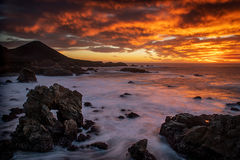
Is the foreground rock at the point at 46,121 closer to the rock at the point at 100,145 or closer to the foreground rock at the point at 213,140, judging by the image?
the rock at the point at 100,145

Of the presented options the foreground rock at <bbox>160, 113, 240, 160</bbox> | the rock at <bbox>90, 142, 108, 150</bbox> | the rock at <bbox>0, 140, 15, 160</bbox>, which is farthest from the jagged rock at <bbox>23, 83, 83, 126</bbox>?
the foreground rock at <bbox>160, 113, 240, 160</bbox>

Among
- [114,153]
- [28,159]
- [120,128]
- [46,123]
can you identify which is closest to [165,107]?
[120,128]

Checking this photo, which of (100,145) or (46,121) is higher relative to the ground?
(46,121)

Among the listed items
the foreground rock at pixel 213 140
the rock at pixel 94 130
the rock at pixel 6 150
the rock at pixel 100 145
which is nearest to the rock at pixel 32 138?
the rock at pixel 6 150

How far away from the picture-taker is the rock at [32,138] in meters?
5.16

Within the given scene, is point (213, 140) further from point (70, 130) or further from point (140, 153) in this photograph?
point (70, 130)

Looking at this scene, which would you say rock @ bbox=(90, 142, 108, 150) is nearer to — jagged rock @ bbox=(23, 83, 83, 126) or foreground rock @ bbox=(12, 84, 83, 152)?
foreground rock @ bbox=(12, 84, 83, 152)

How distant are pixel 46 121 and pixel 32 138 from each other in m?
0.96

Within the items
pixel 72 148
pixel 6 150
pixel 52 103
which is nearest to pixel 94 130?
pixel 72 148

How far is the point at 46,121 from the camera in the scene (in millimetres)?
5996

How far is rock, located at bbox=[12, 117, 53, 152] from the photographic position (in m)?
5.16

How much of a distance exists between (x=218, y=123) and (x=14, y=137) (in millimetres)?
7848

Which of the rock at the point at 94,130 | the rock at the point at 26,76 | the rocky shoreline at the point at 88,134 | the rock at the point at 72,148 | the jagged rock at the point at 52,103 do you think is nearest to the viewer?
the rocky shoreline at the point at 88,134

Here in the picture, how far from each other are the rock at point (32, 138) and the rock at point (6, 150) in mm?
150
